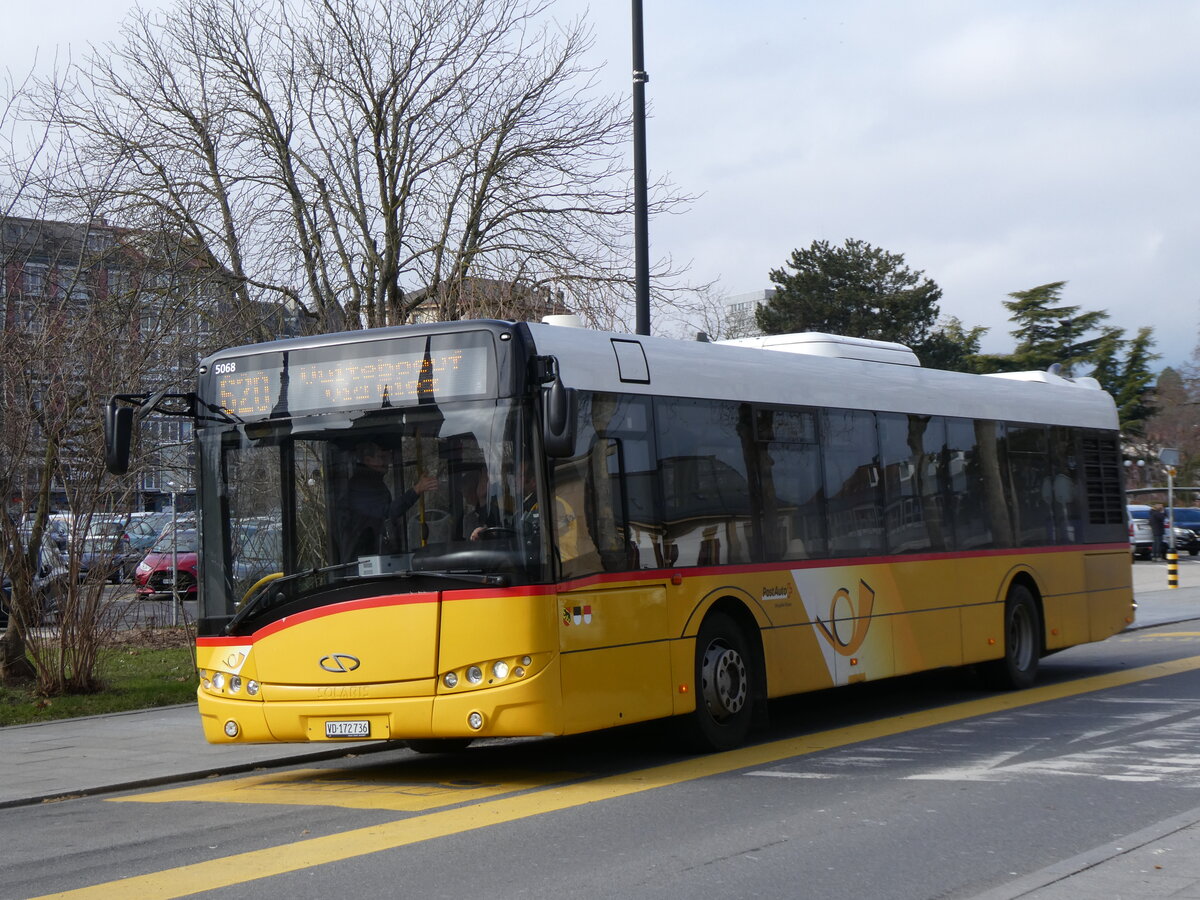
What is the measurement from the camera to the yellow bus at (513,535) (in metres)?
9.20

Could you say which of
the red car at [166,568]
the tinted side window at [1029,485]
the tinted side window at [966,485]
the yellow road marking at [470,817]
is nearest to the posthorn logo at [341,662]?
the yellow road marking at [470,817]

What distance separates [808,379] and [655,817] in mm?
5109

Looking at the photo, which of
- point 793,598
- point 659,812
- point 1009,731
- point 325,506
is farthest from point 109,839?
point 1009,731

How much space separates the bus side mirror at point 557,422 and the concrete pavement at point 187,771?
3.73 meters

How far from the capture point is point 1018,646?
14.8 meters

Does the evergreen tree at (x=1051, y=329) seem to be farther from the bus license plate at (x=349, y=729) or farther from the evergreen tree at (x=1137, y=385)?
the bus license plate at (x=349, y=729)

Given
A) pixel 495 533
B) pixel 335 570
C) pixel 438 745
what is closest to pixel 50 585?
pixel 438 745

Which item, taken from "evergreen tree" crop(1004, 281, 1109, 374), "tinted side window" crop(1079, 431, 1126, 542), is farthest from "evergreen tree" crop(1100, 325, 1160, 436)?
"tinted side window" crop(1079, 431, 1126, 542)

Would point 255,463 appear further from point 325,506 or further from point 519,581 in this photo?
point 519,581

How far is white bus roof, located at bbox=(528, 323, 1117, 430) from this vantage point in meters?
10.0

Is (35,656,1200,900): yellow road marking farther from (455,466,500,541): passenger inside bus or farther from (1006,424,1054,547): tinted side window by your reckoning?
(1006,424,1054,547): tinted side window

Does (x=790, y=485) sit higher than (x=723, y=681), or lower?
higher

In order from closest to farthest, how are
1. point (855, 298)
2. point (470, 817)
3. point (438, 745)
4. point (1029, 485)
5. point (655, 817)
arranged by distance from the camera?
point (655, 817) → point (470, 817) → point (438, 745) → point (1029, 485) → point (855, 298)

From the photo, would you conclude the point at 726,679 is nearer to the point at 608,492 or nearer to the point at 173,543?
the point at 608,492
